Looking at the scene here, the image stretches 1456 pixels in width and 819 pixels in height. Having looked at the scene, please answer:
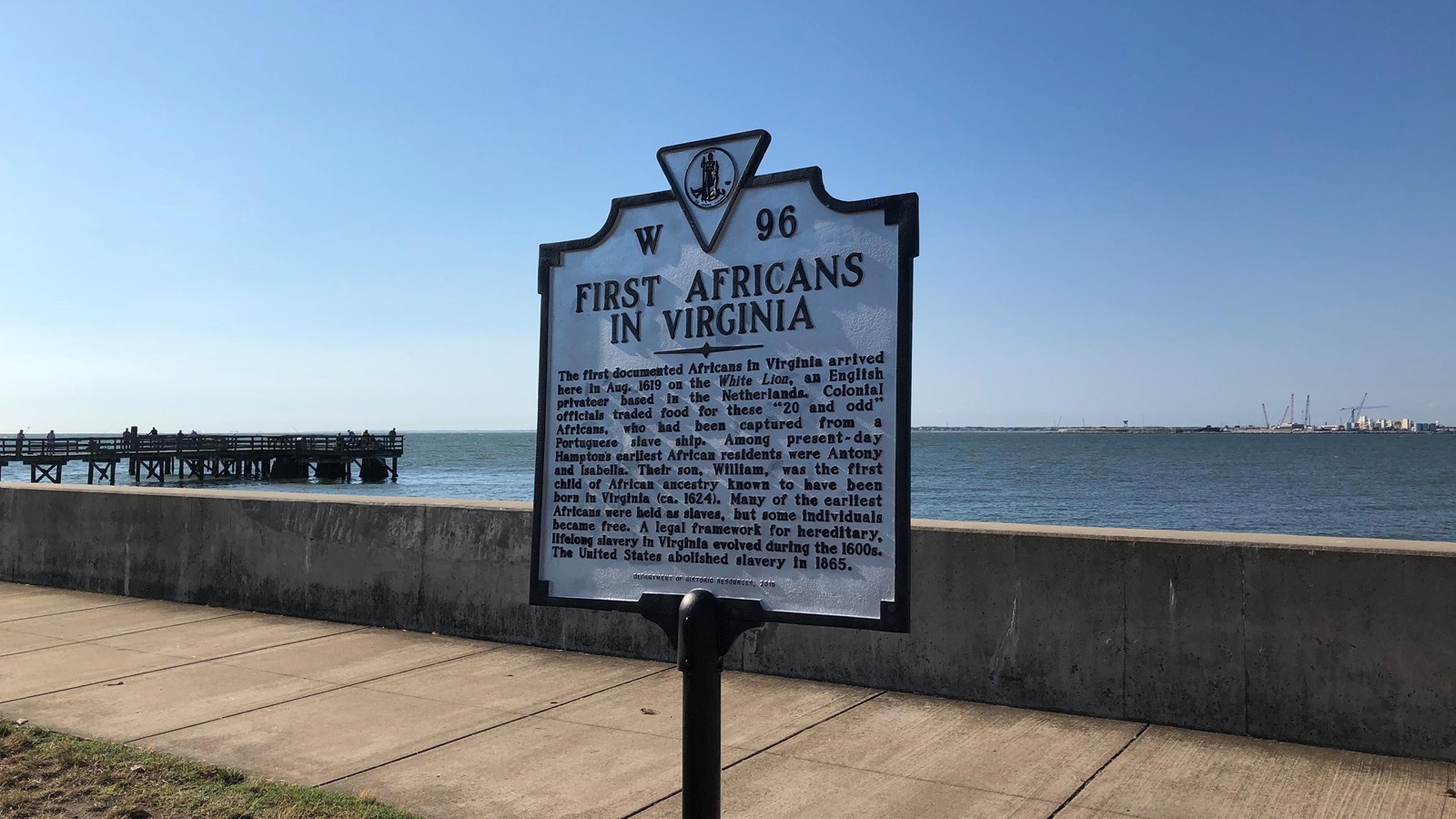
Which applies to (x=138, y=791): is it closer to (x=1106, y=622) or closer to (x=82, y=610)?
(x=1106, y=622)

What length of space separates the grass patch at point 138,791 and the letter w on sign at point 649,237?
7.87 feet

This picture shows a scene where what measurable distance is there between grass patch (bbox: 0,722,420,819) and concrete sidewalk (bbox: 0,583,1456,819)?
0.19 m

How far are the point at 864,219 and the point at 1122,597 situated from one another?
10.6ft

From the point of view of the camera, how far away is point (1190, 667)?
5.28 meters

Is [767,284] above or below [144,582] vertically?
above

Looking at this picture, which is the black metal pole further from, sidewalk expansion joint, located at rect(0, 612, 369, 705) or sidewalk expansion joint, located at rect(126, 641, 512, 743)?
sidewalk expansion joint, located at rect(0, 612, 369, 705)

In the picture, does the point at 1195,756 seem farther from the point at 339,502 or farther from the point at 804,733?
the point at 339,502

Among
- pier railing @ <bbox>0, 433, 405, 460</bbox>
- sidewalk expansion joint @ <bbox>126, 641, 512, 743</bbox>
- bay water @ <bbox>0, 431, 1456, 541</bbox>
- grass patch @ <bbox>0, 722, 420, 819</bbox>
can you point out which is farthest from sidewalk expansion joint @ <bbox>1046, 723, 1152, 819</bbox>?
pier railing @ <bbox>0, 433, 405, 460</bbox>

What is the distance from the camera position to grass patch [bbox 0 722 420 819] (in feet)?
13.5

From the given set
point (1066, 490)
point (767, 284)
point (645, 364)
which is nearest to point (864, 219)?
point (767, 284)

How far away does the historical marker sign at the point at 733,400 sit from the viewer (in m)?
3.15

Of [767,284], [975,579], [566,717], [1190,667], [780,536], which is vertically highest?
[767,284]

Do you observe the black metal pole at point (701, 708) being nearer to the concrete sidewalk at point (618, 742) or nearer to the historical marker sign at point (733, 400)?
the historical marker sign at point (733, 400)

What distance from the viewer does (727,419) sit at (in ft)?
11.0
